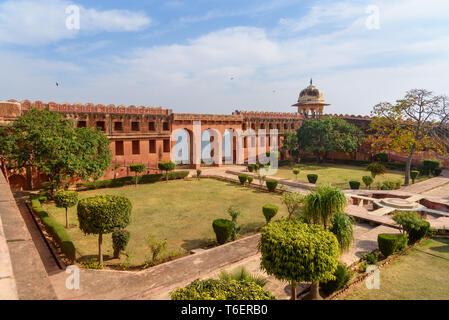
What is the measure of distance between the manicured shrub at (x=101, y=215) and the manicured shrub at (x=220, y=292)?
6.67 m

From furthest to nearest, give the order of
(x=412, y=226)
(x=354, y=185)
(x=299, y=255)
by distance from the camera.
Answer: (x=354, y=185)
(x=412, y=226)
(x=299, y=255)

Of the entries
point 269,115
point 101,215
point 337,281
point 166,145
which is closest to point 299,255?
point 337,281

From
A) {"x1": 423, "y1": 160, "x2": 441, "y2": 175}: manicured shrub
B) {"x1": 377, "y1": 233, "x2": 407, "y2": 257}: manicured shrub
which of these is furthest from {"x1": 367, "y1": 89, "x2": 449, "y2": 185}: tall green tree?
{"x1": 377, "y1": 233, "x2": 407, "y2": 257}: manicured shrub

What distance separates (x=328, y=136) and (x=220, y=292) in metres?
36.4

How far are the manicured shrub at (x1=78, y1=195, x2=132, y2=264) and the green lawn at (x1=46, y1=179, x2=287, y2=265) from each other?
5.46 feet

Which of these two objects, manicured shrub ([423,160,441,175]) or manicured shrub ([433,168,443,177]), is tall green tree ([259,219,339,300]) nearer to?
manicured shrub ([433,168,443,177])

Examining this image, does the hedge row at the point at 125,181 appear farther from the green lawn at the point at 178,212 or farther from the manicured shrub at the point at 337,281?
the manicured shrub at the point at 337,281

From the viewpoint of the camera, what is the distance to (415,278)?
10.3 metres

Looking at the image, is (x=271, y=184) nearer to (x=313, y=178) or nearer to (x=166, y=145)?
(x=313, y=178)

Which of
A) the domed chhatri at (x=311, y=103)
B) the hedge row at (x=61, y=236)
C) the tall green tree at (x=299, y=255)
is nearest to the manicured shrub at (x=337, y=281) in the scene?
the tall green tree at (x=299, y=255)

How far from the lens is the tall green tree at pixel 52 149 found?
1905 centimetres

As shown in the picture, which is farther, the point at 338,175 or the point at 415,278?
the point at 338,175

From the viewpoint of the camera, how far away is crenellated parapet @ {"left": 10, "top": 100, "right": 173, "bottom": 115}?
25156 mm
